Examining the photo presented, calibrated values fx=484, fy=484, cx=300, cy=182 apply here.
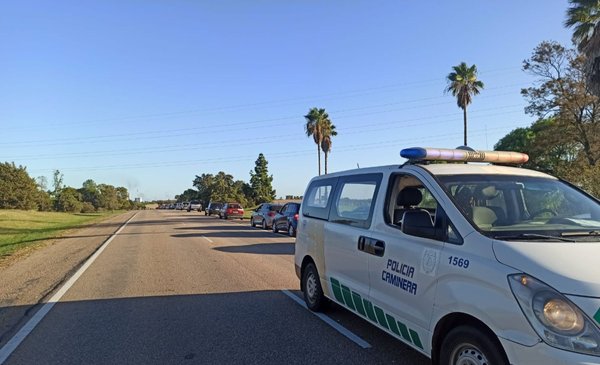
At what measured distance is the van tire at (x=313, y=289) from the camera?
682 centimetres

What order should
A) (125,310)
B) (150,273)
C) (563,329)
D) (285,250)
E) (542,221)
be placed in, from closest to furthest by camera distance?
(563,329)
(542,221)
(125,310)
(150,273)
(285,250)

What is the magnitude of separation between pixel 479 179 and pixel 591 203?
43.3 inches

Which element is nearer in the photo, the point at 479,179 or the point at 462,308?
the point at 462,308

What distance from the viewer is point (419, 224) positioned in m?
4.14

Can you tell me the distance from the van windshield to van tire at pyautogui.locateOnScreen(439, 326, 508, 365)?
788mm

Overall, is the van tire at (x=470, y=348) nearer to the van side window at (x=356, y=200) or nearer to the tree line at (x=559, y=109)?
the van side window at (x=356, y=200)

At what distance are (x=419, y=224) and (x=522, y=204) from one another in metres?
1.17

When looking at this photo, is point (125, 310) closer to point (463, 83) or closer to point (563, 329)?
point (563, 329)

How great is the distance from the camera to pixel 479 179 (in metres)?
4.61

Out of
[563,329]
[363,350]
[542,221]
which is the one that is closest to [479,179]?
[542,221]

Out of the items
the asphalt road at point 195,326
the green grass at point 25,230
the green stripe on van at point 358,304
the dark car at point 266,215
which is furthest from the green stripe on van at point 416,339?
the dark car at point 266,215

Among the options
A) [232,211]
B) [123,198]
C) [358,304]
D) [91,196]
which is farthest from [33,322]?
[123,198]

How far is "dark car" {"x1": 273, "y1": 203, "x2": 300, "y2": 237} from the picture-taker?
872 inches

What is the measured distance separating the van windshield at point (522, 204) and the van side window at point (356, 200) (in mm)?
1118
